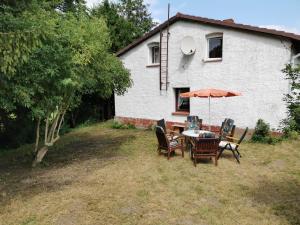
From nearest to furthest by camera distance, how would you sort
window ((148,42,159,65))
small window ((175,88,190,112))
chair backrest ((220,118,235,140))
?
chair backrest ((220,118,235,140)), small window ((175,88,190,112)), window ((148,42,159,65))

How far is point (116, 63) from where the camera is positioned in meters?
11.0

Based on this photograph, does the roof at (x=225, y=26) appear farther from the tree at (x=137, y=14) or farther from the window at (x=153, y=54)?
the tree at (x=137, y=14)

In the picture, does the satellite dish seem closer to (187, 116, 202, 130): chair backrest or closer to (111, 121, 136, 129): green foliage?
(187, 116, 202, 130): chair backrest

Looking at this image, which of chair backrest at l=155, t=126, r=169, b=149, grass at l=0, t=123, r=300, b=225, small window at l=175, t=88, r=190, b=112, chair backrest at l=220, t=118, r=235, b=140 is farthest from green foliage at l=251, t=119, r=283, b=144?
chair backrest at l=155, t=126, r=169, b=149

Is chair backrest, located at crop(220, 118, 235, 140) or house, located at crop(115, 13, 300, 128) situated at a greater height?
house, located at crop(115, 13, 300, 128)

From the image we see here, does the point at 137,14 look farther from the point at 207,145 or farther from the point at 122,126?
the point at 207,145

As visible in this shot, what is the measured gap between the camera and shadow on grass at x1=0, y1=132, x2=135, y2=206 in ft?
26.3

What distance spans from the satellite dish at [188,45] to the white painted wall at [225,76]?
228 millimetres

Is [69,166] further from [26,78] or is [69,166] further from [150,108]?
[150,108]

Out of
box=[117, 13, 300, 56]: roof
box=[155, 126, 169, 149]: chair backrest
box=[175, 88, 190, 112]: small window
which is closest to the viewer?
box=[155, 126, 169, 149]: chair backrest

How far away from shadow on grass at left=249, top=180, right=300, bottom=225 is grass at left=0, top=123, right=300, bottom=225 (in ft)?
0.07

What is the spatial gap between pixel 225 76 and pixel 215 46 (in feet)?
5.44

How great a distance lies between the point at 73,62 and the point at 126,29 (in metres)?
16.0

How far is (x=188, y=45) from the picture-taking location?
15.0 m
